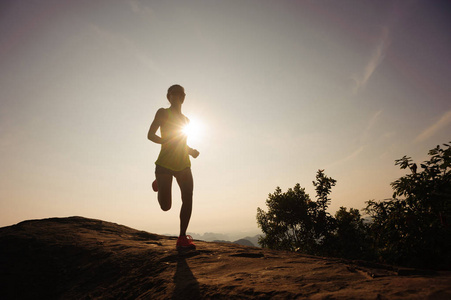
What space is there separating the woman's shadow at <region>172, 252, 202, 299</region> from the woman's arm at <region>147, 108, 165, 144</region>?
84.7 inches

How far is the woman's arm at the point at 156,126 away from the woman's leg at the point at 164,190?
627 millimetres

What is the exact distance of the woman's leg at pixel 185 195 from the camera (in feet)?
12.2

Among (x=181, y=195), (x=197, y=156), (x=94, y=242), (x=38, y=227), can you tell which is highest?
(x=197, y=156)

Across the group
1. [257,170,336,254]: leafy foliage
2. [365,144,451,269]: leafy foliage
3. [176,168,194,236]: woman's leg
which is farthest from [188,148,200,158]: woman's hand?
[257,170,336,254]: leafy foliage

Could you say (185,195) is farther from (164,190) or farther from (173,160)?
(173,160)

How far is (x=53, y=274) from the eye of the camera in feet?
9.70

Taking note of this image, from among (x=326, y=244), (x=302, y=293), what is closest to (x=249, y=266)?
(x=302, y=293)

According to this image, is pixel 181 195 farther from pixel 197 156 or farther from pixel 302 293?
pixel 302 293

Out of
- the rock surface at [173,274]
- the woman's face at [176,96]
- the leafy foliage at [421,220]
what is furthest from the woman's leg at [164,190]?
the leafy foliage at [421,220]

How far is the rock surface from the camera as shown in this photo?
4.84ft

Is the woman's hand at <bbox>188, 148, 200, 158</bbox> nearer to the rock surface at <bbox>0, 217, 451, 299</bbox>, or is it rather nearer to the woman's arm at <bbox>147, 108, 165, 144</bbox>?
the woman's arm at <bbox>147, 108, 165, 144</bbox>

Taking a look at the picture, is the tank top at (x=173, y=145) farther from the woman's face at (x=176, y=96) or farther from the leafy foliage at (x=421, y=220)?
the leafy foliage at (x=421, y=220)

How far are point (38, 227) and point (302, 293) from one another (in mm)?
5408

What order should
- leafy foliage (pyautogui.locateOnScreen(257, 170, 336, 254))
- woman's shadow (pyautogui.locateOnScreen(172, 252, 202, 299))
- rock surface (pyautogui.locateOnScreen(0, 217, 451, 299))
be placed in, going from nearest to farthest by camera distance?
rock surface (pyautogui.locateOnScreen(0, 217, 451, 299)), woman's shadow (pyautogui.locateOnScreen(172, 252, 202, 299)), leafy foliage (pyautogui.locateOnScreen(257, 170, 336, 254))
